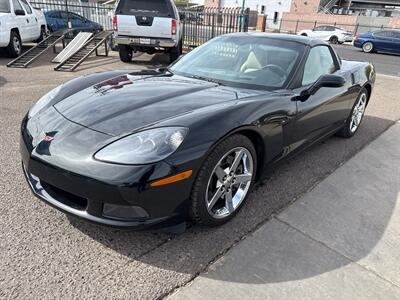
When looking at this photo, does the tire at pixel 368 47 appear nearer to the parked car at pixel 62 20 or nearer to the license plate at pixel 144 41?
the parked car at pixel 62 20

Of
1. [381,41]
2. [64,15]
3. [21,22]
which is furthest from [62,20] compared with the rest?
[381,41]

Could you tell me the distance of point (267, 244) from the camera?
7.91 ft

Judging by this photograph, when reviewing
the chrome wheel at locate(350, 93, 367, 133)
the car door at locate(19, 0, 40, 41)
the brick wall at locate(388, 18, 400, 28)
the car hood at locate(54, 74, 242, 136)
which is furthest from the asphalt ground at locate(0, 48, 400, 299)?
the brick wall at locate(388, 18, 400, 28)

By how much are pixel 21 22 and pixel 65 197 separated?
945 cm

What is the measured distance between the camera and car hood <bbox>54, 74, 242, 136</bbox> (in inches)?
89.9

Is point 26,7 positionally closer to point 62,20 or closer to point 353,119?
point 62,20

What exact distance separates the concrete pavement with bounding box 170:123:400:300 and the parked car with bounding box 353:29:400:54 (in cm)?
2029

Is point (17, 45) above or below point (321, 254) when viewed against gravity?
below

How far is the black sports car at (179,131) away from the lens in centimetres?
201

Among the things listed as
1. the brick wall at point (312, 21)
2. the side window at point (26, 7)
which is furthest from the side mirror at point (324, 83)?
the brick wall at point (312, 21)

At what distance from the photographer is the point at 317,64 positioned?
3.62m

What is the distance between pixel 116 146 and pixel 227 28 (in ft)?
38.4

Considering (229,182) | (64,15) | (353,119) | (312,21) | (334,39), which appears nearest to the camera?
(229,182)

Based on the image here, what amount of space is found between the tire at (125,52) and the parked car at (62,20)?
6.21 meters
